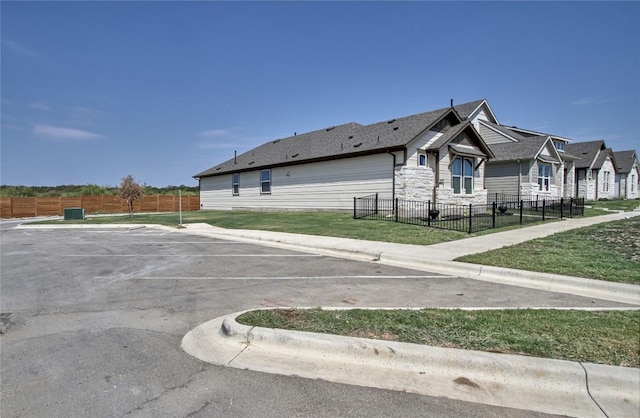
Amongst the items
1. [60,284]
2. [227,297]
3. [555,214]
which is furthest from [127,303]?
[555,214]

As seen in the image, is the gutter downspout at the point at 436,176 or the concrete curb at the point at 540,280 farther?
the gutter downspout at the point at 436,176

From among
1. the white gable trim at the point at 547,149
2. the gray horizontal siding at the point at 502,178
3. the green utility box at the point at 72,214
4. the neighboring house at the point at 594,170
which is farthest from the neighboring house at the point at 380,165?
the neighboring house at the point at 594,170

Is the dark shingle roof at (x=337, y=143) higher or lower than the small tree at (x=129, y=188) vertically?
higher

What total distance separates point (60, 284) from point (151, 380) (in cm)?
546

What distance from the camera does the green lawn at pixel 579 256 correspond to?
Result: 24.3ft

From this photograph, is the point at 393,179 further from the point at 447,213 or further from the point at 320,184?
the point at 320,184

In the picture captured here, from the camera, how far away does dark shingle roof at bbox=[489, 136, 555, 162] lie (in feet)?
83.0

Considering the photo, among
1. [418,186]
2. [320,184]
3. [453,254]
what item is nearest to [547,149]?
[418,186]

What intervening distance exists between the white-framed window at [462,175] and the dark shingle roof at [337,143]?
2611 millimetres

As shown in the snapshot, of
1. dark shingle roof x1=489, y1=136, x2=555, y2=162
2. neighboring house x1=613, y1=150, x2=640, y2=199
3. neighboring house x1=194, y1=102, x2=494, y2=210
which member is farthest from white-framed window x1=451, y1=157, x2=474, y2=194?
neighboring house x1=613, y1=150, x2=640, y2=199

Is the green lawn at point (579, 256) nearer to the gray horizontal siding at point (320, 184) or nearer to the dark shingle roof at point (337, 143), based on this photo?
the dark shingle roof at point (337, 143)

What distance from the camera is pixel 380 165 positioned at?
20.0 m

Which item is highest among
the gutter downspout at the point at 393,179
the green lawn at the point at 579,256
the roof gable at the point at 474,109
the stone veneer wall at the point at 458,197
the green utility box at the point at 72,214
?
the roof gable at the point at 474,109

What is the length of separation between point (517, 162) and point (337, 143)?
12.6m
